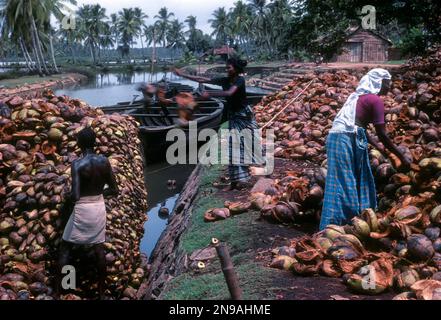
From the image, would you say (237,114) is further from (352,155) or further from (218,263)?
(218,263)

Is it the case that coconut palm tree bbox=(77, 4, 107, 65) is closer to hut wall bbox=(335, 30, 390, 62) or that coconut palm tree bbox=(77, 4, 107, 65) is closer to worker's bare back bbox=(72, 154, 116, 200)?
hut wall bbox=(335, 30, 390, 62)

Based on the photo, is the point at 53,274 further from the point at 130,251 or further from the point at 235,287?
the point at 235,287

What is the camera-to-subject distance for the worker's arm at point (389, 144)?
3.87 meters

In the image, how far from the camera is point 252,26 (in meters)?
68.4

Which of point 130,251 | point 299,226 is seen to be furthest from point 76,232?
point 299,226

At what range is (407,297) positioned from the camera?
108 inches

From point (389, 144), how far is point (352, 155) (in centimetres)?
32

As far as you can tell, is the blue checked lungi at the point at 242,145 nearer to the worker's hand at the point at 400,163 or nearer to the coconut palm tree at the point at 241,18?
the worker's hand at the point at 400,163

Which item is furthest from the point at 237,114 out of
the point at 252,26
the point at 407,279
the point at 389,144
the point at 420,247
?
the point at 252,26

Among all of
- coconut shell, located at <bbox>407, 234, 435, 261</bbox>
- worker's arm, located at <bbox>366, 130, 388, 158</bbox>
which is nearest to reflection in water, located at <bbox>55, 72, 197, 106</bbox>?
worker's arm, located at <bbox>366, 130, 388, 158</bbox>

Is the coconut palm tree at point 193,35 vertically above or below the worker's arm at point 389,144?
above

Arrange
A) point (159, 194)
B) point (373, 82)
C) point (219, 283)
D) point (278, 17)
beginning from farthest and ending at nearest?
point (278, 17) → point (159, 194) → point (373, 82) → point (219, 283)

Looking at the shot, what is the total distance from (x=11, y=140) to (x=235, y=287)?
4511 mm

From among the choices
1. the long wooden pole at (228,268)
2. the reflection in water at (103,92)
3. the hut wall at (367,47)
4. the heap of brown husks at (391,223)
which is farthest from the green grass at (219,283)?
the hut wall at (367,47)
